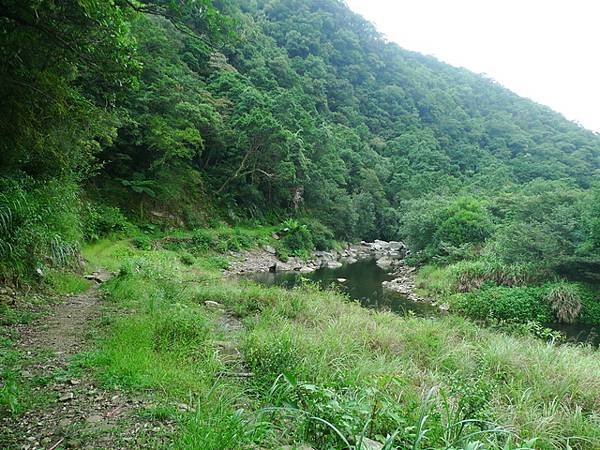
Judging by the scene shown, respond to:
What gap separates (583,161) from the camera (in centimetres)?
5216

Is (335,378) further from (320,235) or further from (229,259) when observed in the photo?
(320,235)

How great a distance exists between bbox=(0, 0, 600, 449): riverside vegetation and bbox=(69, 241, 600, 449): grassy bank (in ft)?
0.12

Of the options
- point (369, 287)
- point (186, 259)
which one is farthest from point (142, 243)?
point (369, 287)

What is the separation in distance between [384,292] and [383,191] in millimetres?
29854

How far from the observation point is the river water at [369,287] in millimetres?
14109

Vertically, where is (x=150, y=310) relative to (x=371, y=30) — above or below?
below

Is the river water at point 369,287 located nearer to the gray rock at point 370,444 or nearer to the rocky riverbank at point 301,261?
the rocky riverbank at point 301,261

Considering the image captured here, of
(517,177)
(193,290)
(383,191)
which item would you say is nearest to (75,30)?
(193,290)

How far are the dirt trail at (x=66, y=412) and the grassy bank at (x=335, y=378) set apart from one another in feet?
0.77

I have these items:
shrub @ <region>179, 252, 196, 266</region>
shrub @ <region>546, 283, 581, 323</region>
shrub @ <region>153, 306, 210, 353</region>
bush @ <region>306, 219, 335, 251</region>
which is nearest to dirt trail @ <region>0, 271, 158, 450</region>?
shrub @ <region>153, 306, 210, 353</region>

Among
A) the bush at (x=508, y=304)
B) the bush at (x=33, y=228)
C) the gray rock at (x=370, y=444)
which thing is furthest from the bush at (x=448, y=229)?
the gray rock at (x=370, y=444)

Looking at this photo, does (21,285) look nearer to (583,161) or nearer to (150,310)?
(150,310)

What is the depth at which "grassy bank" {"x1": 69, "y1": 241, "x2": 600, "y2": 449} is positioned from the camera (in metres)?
2.89

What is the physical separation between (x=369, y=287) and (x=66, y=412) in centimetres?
1798
